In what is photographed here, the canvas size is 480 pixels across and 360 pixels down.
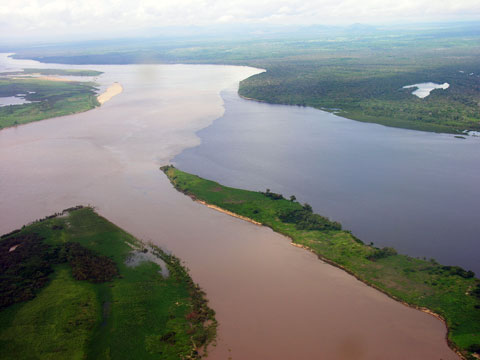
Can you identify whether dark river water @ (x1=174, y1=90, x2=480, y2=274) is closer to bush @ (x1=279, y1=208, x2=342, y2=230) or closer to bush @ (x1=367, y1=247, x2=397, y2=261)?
bush @ (x1=367, y1=247, x2=397, y2=261)

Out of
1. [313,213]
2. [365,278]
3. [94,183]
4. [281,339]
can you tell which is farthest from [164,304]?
[94,183]

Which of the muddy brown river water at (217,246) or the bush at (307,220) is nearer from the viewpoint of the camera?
the muddy brown river water at (217,246)

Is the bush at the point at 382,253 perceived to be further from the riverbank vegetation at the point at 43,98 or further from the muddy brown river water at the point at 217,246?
the riverbank vegetation at the point at 43,98

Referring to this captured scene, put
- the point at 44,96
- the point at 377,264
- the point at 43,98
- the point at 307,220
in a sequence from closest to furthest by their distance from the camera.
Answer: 1. the point at 377,264
2. the point at 307,220
3. the point at 43,98
4. the point at 44,96

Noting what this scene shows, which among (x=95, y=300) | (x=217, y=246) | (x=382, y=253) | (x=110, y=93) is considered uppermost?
(x=95, y=300)

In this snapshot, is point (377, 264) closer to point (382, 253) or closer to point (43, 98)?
point (382, 253)

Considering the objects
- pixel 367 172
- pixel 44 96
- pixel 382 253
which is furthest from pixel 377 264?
pixel 44 96

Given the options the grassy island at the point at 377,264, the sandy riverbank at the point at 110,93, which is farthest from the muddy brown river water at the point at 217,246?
the sandy riverbank at the point at 110,93
